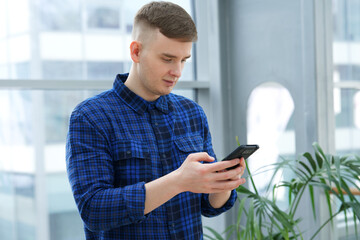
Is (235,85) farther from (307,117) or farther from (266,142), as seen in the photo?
(307,117)

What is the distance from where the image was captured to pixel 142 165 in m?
1.34

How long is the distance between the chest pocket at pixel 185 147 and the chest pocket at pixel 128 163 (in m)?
0.12

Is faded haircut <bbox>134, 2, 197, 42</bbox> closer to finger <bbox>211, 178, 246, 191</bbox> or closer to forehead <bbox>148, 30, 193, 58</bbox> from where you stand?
forehead <bbox>148, 30, 193, 58</bbox>

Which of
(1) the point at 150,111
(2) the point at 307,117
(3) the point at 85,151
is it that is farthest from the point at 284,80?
(3) the point at 85,151

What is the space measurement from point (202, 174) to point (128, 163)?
9.3 inches

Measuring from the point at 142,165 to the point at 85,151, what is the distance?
16cm

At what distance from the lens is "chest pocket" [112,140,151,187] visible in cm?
131

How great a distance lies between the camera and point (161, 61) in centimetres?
137

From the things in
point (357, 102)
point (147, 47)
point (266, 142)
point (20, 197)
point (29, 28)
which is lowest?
point (20, 197)

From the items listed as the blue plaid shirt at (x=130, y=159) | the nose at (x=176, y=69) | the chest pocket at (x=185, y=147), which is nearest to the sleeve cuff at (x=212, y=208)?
the blue plaid shirt at (x=130, y=159)

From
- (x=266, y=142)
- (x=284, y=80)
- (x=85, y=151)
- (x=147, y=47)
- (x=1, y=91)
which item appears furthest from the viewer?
(x=266, y=142)

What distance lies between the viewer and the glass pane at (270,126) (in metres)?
3.26

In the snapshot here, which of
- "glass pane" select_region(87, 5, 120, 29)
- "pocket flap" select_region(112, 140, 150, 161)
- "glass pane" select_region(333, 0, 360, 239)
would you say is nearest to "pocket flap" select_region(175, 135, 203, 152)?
"pocket flap" select_region(112, 140, 150, 161)

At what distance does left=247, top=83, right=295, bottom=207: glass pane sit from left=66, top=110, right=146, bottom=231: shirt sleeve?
209cm
